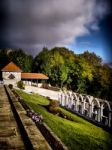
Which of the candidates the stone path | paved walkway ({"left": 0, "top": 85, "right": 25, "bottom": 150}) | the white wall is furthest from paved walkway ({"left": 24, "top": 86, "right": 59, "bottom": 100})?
the stone path

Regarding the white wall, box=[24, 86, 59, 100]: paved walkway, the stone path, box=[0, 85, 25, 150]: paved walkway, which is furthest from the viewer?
the white wall

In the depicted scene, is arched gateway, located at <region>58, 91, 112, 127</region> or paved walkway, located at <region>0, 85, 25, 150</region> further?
arched gateway, located at <region>58, 91, 112, 127</region>

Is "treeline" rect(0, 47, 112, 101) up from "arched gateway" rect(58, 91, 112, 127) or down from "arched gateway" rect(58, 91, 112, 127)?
up

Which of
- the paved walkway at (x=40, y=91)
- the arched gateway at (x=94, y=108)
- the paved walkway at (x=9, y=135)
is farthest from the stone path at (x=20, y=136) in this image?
the paved walkway at (x=40, y=91)

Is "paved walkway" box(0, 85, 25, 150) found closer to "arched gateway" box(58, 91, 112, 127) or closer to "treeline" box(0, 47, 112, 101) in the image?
"arched gateway" box(58, 91, 112, 127)

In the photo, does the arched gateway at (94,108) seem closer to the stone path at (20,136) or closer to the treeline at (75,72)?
the stone path at (20,136)

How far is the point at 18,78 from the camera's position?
3472 cm

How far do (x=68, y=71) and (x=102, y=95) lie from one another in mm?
6570

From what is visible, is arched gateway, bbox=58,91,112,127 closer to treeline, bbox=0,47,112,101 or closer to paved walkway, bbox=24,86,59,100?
treeline, bbox=0,47,112,101

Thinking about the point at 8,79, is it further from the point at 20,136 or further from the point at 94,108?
the point at 20,136

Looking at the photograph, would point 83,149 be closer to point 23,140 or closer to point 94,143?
point 94,143

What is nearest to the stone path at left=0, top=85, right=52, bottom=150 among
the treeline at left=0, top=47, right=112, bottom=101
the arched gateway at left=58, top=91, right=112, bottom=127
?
the arched gateway at left=58, top=91, right=112, bottom=127

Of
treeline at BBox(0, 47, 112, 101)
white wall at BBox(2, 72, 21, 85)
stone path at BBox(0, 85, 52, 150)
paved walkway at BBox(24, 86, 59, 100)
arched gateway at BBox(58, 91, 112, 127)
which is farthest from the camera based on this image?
white wall at BBox(2, 72, 21, 85)

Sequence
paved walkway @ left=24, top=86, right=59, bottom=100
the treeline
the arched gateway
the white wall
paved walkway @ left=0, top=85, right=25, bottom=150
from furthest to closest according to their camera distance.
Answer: the white wall < paved walkway @ left=24, top=86, right=59, bottom=100 < the treeline < the arched gateway < paved walkway @ left=0, top=85, right=25, bottom=150
